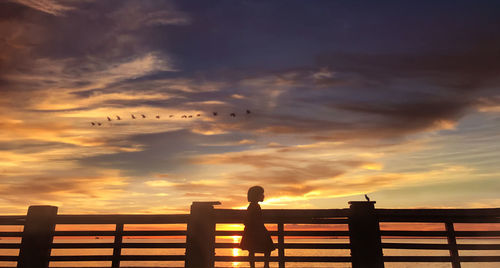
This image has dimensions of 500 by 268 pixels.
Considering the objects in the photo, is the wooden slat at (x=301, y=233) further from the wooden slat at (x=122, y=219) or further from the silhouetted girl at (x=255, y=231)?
the wooden slat at (x=122, y=219)

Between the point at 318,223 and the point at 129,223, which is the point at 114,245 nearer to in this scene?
the point at 129,223

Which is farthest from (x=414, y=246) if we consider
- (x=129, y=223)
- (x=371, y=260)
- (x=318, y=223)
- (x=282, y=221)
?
(x=129, y=223)

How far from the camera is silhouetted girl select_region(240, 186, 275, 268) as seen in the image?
7.39 metres

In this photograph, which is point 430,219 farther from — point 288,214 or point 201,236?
point 201,236

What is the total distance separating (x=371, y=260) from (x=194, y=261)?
381 centimetres

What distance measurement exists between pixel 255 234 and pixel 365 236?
8.12 feet

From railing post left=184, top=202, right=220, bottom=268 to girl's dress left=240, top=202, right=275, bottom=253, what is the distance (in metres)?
1.04

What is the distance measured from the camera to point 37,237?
8.58 metres

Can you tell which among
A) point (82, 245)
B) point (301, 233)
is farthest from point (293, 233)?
point (82, 245)

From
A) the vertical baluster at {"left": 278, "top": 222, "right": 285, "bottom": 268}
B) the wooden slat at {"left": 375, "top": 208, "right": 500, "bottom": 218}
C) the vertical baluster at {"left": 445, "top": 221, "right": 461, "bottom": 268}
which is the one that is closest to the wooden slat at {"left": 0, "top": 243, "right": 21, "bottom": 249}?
the vertical baluster at {"left": 278, "top": 222, "right": 285, "bottom": 268}

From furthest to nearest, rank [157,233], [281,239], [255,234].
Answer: [157,233], [281,239], [255,234]

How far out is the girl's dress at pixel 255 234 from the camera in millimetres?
7383

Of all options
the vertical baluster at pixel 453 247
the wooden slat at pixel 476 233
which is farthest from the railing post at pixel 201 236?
the wooden slat at pixel 476 233

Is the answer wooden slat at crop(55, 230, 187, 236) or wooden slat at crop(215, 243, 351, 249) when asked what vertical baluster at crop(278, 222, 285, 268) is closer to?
wooden slat at crop(215, 243, 351, 249)
